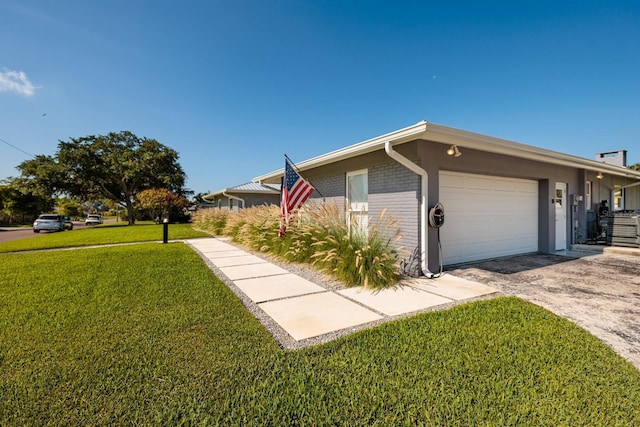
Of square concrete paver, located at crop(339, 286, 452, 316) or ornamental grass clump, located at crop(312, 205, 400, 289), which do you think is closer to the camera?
square concrete paver, located at crop(339, 286, 452, 316)

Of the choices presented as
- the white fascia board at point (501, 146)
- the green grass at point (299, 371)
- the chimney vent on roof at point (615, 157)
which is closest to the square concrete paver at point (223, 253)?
the green grass at point (299, 371)

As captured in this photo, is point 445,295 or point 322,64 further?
point 322,64

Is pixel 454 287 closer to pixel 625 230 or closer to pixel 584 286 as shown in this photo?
pixel 584 286

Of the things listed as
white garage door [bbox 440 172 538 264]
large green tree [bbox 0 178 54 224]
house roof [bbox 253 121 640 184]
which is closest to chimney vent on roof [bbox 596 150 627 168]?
house roof [bbox 253 121 640 184]

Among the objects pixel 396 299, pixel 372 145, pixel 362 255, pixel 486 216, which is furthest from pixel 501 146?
pixel 396 299

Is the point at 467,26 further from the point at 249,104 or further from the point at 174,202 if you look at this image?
the point at 174,202

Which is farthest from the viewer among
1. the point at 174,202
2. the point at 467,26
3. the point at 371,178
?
the point at 174,202

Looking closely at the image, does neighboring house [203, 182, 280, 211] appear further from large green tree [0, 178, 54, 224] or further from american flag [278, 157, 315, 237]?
large green tree [0, 178, 54, 224]

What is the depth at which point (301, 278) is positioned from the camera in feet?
16.1

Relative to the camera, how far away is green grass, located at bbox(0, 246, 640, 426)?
160cm

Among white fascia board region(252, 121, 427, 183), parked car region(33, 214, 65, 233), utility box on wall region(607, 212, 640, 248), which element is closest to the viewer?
white fascia board region(252, 121, 427, 183)

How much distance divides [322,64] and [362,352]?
1021 centimetres

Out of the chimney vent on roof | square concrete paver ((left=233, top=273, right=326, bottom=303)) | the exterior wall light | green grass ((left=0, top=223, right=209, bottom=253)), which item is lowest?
square concrete paver ((left=233, top=273, right=326, bottom=303))

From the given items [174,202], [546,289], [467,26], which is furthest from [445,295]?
[174,202]
